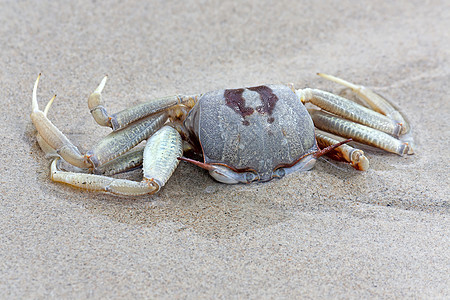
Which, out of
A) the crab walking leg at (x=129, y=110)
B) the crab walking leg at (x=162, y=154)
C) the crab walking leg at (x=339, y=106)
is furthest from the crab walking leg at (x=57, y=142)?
the crab walking leg at (x=339, y=106)

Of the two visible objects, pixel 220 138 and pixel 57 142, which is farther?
pixel 57 142

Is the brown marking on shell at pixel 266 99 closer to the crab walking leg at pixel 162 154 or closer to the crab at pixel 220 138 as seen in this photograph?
the crab at pixel 220 138

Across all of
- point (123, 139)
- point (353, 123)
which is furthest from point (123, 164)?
point (353, 123)

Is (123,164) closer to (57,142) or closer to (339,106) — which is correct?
(57,142)

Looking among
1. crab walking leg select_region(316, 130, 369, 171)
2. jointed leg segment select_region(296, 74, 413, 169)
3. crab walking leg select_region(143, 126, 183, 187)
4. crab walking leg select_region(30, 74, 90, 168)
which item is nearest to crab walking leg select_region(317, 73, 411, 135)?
jointed leg segment select_region(296, 74, 413, 169)

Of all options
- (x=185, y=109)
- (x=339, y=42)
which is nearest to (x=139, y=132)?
(x=185, y=109)

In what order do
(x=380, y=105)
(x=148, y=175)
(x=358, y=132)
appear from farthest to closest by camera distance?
(x=380, y=105), (x=358, y=132), (x=148, y=175)

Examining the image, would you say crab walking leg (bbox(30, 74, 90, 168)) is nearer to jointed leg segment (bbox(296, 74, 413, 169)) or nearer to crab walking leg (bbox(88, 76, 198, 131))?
crab walking leg (bbox(88, 76, 198, 131))
